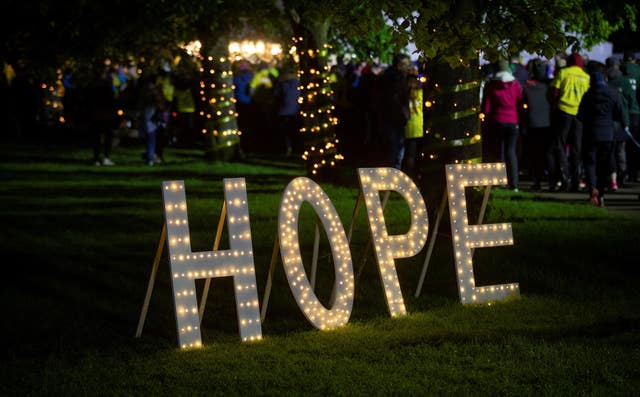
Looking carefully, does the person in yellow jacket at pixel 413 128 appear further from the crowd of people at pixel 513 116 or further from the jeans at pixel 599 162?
the jeans at pixel 599 162

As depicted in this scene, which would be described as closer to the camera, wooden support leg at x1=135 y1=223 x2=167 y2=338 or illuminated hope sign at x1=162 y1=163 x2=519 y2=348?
illuminated hope sign at x1=162 y1=163 x2=519 y2=348

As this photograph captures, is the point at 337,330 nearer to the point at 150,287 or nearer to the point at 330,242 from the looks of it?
the point at 330,242

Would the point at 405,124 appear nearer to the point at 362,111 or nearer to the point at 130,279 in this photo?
the point at 362,111

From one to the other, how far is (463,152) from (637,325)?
11.1ft

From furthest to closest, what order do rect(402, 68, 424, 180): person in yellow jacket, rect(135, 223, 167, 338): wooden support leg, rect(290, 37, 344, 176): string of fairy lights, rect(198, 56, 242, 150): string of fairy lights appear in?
rect(198, 56, 242, 150): string of fairy lights
rect(290, 37, 344, 176): string of fairy lights
rect(402, 68, 424, 180): person in yellow jacket
rect(135, 223, 167, 338): wooden support leg

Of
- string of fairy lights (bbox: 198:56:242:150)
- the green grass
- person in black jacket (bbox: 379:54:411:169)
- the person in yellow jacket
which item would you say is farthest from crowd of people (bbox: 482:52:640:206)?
string of fairy lights (bbox: 198:56:242:150)

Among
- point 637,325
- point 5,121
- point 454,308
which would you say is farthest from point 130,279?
point 5,121

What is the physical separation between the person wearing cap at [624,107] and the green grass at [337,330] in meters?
3.27

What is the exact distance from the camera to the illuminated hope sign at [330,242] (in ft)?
25.4

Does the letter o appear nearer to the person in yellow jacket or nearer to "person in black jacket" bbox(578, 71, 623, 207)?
"person in black jacket" bbox(578, 71, 623, 207)

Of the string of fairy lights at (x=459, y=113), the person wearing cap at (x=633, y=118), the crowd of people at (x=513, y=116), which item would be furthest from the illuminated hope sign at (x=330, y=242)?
the person wearing cap at (x=633, y=118)

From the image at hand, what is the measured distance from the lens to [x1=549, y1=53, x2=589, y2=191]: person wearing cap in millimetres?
17656

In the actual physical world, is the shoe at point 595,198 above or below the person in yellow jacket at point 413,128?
below

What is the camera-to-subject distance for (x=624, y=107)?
1700cm
